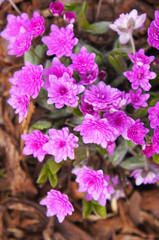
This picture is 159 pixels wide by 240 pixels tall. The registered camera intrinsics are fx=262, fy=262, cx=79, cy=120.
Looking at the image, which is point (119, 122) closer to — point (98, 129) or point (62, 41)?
point (98, 129)

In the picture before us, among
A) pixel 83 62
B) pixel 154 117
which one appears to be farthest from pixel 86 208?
pixel 83 62

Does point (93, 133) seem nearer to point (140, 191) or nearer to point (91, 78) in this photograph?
point (91, 78)

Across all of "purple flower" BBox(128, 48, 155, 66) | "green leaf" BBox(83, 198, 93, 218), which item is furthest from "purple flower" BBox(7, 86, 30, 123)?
"green leaf" BBox(83, 198, 93, 218)

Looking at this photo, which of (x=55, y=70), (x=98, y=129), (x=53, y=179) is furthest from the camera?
(x=53, y=179)

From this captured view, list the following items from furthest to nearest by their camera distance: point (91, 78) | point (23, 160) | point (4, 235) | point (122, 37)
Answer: point (4, 235) → point (23, 160) → point (122, 37) → point (91, 78)

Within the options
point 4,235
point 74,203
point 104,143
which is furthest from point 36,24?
point 4,235

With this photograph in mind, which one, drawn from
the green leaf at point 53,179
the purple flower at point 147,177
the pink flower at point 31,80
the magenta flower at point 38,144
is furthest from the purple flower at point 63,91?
the purple flower at point 147,177

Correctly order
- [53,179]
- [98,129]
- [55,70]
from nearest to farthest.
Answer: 1. [98,129]
2. [55,70]
3. [53,179]
